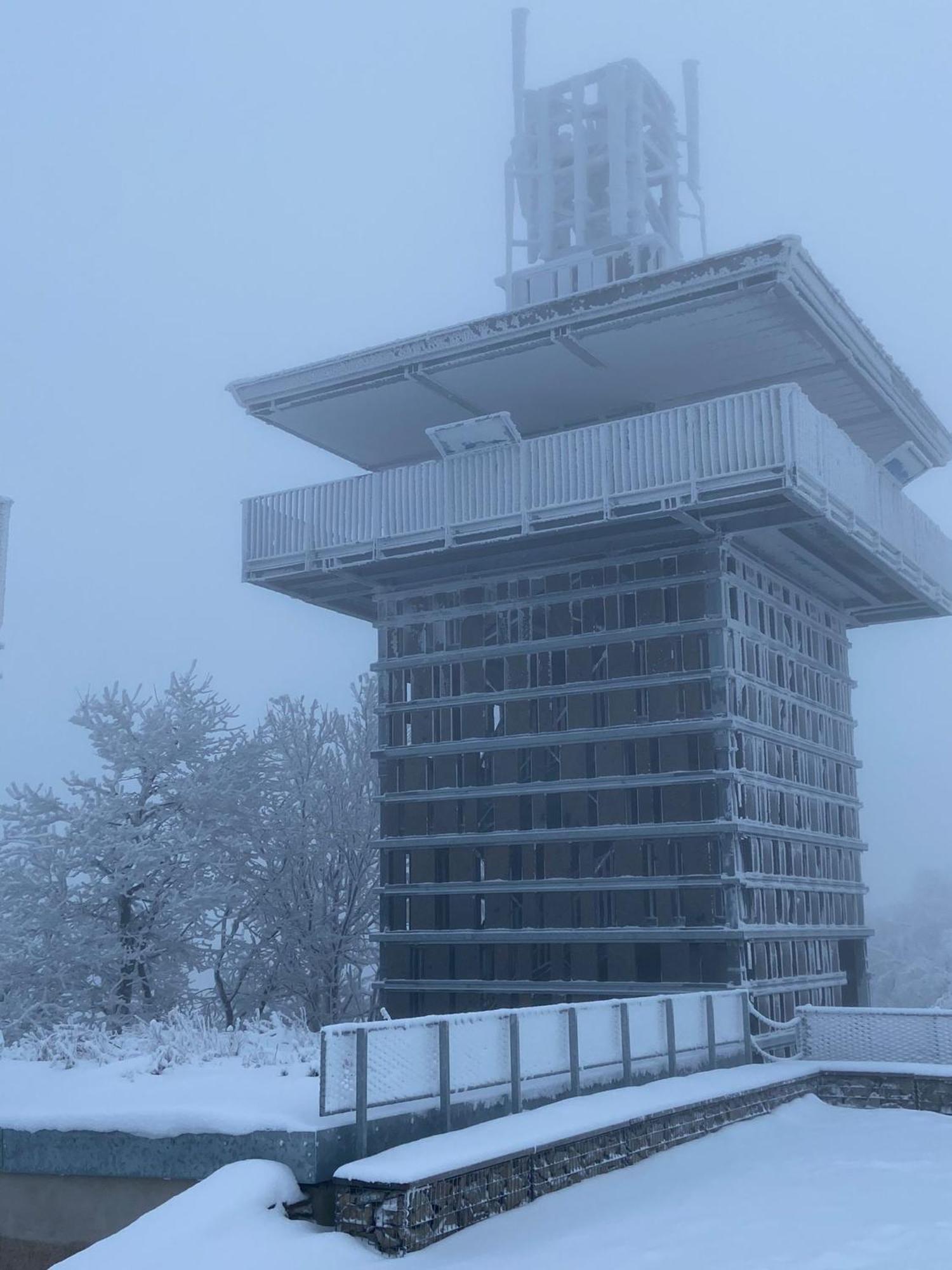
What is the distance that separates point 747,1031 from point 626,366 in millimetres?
11144

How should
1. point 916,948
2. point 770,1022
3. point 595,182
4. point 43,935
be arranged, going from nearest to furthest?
point 770,1022 < point 595,182 < point 43,935 < point 916,948

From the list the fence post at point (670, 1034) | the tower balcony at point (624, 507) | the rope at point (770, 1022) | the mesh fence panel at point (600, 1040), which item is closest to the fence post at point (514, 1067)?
the mesh fence panel at point (600, 1040)

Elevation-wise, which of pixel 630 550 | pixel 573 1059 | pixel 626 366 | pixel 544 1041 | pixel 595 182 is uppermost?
pixel 595 182

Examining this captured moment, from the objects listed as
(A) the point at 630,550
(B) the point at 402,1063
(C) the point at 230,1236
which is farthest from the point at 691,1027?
(C) the point at 230,1236

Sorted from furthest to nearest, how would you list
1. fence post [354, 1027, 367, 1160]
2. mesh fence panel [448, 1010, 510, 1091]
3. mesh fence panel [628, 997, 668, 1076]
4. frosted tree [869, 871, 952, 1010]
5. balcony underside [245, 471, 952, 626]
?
frosted tree [869, 871, 952, 1010]
balcony underside [245, 471, 952, 626]
mesh fence panel [628, 997, 668, 1076]
mesh fence panel [448, 1010, 510, 1091]
fence post [354, 1027, 367, 1160]

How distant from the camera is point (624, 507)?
2084 centimetres

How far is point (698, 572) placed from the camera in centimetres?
2181

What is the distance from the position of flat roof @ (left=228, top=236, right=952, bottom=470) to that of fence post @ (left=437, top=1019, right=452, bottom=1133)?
12.6 meters

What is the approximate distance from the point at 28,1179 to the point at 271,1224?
11.1 feet

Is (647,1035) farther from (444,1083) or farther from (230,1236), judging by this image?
(230,1236)

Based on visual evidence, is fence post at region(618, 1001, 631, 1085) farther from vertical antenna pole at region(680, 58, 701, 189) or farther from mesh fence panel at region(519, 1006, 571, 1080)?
vertical antenna pole at region(680, 58, 701, 189)

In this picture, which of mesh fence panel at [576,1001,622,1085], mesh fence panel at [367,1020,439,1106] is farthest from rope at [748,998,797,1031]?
mesh fence panel at [367,1020,439,1106]

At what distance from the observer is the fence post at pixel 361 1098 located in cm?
1136

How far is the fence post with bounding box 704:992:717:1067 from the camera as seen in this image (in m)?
18.7
